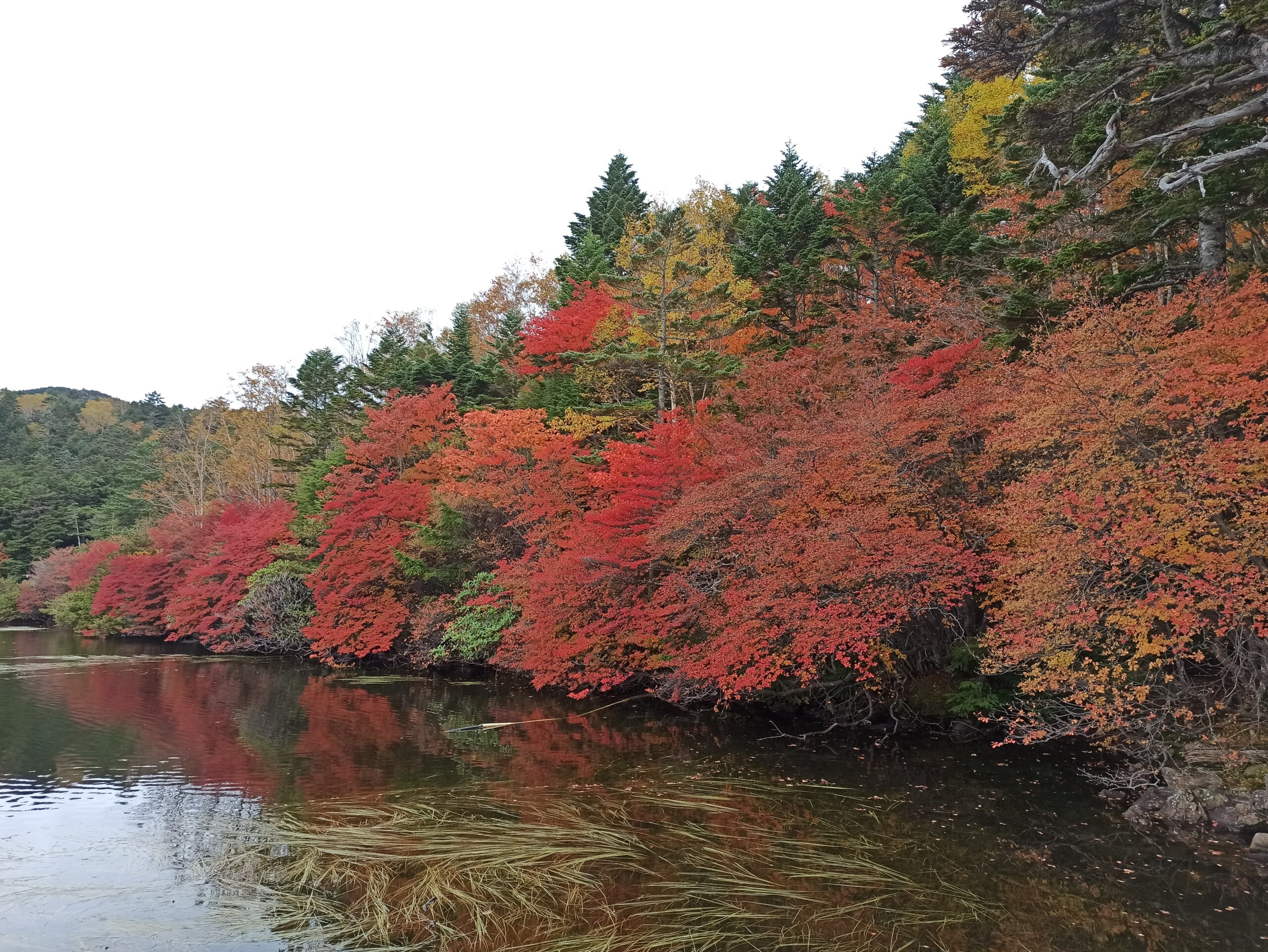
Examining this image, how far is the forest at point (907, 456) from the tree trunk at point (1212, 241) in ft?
0.16

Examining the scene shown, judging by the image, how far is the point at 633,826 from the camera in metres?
9.45

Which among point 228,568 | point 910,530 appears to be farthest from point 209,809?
point 228,568

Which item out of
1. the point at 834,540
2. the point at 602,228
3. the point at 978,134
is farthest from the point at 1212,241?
the point at 602,228

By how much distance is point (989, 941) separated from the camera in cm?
644

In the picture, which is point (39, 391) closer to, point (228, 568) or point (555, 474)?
point (228, 568)

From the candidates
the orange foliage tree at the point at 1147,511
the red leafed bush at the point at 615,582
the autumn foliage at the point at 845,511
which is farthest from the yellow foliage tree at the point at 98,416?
the orange foliage tree at the point at 1147,511

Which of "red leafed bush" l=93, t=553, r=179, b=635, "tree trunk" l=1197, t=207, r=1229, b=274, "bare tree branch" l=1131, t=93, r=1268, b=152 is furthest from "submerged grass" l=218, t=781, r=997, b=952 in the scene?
"red leafed bush" l=93, t=553, r=179, b=635

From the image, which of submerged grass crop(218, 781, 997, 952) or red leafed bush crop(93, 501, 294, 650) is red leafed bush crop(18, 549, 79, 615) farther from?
submerged grass crop(218, 781, 997, 952)

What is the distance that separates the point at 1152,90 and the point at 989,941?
14027 millimetres

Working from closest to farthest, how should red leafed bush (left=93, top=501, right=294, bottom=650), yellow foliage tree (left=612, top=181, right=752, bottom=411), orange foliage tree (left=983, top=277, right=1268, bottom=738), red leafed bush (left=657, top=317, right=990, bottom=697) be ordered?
orange foliage tree (left=983, top=277, right=1268, bottom=738) → red leafed bush (left=657, top=317, right=990, bottom=697) → yellow foliage tree (left=612, top=181, right=752, bottom=411) → red leafed bush (left=93, top=501, right=294, bottom=650)

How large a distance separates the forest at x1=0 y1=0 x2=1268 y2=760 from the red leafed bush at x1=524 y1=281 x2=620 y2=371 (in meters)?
0.20

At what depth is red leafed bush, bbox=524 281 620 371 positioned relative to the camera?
92.3 feet

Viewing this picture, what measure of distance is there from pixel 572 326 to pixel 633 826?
2184 cm

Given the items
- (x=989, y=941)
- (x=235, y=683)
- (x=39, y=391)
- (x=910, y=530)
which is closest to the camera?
(x=989, y=941)
